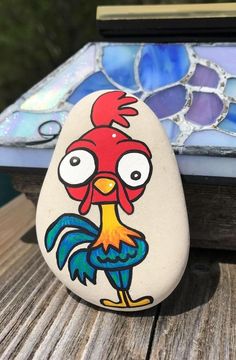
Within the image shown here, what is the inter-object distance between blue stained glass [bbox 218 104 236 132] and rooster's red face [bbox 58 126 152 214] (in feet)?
0.67

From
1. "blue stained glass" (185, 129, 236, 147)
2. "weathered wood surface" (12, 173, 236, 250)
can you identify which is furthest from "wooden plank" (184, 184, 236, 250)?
"blue stained glass" (185, 129, 236, 147)

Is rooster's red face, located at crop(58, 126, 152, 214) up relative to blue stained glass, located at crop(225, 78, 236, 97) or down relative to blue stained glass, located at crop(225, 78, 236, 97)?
down

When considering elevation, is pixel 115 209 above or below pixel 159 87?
below

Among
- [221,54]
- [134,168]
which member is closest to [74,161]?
[134,168]

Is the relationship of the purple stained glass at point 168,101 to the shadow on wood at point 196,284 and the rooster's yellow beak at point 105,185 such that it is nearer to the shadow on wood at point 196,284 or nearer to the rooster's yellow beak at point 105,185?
the rooster's yellow beak at point 105,185

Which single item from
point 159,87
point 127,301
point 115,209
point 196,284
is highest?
point 159,87

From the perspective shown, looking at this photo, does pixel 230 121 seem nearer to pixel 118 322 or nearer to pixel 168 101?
pixel 168 101

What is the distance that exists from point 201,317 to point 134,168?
0.33 m

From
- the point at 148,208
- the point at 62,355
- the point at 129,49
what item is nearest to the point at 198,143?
the point at 148,208

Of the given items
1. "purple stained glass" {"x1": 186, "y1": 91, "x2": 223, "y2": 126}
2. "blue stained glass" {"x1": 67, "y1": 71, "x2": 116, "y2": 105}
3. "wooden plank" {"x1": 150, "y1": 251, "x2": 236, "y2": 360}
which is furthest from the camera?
"blue stained glass" {"x1": 67, "y1": 71, "x2": 116, "y2": 105}

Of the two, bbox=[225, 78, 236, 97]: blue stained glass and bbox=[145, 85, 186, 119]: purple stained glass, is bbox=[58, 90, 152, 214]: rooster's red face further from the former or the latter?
bbox=[225, 78, 236, 97]: blue stained glass

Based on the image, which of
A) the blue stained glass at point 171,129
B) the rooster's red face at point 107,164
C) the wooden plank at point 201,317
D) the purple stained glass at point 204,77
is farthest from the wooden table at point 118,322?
the purple stained glass at point 204,77

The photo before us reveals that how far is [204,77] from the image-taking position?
111cm

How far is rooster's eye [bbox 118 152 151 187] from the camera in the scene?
0.92 meters
